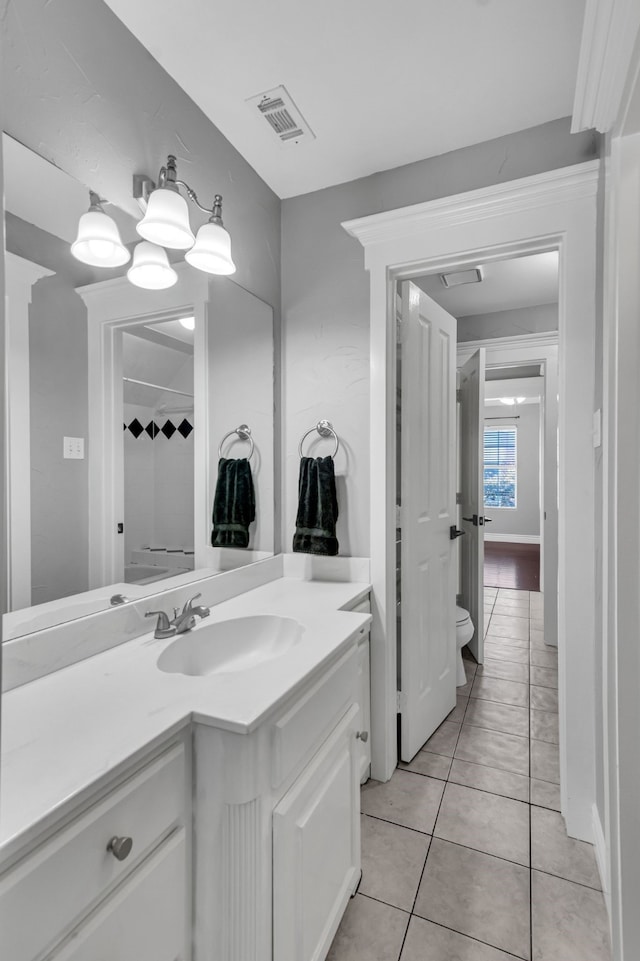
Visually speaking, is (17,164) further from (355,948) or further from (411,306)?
(355,948)

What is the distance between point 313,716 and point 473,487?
7.66 feet

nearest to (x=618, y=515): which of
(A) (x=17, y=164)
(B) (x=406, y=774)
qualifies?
(B) (x=406, y=774)

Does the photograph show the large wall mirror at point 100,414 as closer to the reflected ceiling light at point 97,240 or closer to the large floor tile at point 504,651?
the reflected ceiling light at point 97,240

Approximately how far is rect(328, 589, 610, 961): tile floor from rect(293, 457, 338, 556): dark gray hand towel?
0.97 m

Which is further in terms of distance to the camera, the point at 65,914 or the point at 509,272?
the point at 509,272

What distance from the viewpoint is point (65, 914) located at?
0.78 metres

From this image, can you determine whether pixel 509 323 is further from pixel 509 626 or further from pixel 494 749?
pixel 494 749

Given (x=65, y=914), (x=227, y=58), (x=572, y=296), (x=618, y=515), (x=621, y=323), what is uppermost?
(x=227, y=58)

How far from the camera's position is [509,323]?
3.53 metres

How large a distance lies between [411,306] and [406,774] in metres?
1.94

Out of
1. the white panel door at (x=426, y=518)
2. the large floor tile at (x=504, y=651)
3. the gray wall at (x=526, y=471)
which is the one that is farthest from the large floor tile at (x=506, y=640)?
the gray wall at (x=526, y=471)

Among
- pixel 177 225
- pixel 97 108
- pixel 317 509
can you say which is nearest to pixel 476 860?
pixel 317 509

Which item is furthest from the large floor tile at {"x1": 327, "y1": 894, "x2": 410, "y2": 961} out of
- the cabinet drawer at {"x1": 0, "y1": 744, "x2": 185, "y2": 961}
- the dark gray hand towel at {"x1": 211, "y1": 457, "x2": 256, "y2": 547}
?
the dark gray hand towel at {"x1": 211, "y1": 457, "x2": 256, "y2": 547}

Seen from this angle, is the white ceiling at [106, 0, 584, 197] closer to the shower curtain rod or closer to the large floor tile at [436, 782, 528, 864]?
the shower curtain rod
